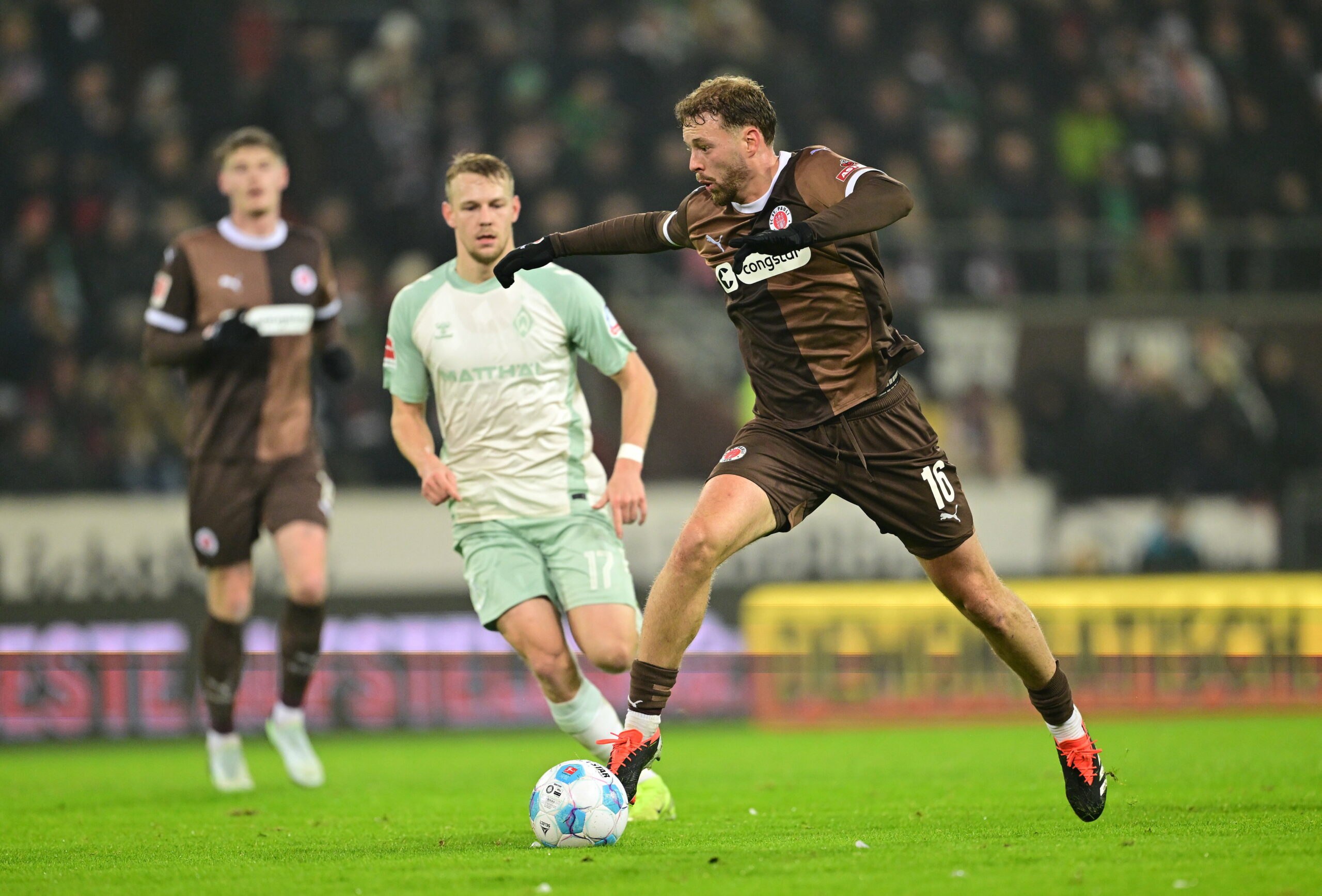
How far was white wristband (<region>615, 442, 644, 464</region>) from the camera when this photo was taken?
6449 mm

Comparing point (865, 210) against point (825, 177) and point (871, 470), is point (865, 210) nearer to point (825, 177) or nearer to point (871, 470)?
point (825, 177)

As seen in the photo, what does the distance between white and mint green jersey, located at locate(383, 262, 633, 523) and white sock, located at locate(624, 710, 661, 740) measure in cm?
132

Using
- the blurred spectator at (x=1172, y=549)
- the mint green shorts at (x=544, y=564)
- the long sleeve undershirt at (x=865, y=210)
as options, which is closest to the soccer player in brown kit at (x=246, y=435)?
the mint green shorts at (x=544, y=564)

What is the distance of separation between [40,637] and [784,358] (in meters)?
8.36

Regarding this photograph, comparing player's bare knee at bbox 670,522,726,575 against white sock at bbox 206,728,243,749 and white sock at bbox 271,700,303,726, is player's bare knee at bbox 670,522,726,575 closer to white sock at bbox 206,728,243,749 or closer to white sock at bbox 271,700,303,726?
white sock at bbox 271,700,303,726

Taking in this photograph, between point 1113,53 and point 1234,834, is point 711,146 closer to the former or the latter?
point 1234,834

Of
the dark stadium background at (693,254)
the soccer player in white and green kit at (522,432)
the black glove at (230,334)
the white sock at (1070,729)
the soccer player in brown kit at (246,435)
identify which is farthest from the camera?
the dark stadium background at (693,254)

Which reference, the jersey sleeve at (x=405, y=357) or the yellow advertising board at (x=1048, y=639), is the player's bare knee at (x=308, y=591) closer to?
the jersey sleeve at (x=405, y=357)

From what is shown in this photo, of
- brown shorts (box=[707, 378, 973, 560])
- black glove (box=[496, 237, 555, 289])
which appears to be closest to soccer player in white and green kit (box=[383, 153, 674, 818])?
black glove (box=[496, 237, 555, 289])

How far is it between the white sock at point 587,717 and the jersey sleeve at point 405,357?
1.35 metres

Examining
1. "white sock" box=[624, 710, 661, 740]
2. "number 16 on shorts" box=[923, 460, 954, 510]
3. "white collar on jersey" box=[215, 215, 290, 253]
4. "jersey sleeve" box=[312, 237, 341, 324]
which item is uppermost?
"white collar on jersey" box=[215, 215, 290, 253]

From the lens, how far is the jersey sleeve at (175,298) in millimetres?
8133

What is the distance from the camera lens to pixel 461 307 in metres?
6.68

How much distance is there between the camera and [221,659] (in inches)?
325
